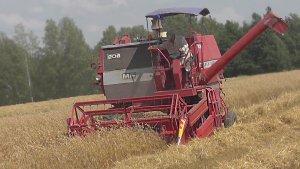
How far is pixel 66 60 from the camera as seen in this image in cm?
5769

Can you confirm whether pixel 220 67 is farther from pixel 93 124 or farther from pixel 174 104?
pixel 93 124

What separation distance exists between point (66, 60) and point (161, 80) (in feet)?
161

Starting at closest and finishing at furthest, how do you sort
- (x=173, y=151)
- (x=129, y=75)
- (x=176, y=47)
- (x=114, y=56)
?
(x=173, y=151) → (x=176, y=47) → (x=129, y=75) → (x=114, y=56)

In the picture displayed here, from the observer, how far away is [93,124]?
8.70 m

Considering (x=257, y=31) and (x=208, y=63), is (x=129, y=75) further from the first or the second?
(x=257, y=31)

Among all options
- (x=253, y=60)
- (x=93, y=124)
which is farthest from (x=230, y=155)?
(x=253, y=60)

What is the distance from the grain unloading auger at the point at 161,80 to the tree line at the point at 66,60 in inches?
1636

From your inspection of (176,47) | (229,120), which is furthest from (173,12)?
(229,120)

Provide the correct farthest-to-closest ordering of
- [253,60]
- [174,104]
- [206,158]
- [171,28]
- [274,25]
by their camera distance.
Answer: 1. [253,60]
2. [171,28]
3. [274,25]
4. [174,104]
5. [206,158]

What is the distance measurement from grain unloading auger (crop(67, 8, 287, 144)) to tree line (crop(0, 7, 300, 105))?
41.5 metres

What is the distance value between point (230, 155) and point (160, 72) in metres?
3.06

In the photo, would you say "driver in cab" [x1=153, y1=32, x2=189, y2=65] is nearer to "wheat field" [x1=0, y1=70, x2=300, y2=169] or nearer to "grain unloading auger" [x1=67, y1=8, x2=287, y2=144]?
"grain unloading auger" [x1=67, y1=8, x2=287, y2=144]

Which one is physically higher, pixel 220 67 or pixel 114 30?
pixel 114 30

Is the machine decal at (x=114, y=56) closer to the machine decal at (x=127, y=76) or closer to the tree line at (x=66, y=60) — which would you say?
the machine decal at (x=127, y=76)
